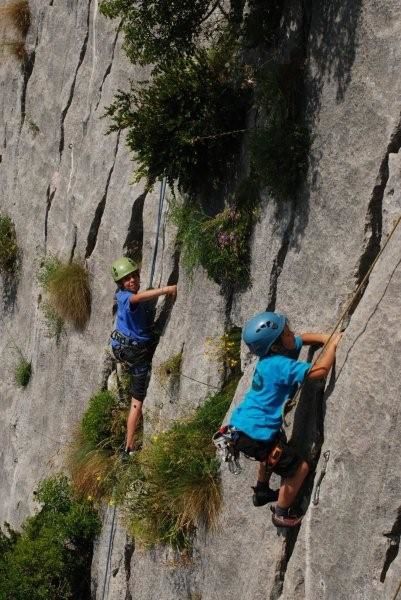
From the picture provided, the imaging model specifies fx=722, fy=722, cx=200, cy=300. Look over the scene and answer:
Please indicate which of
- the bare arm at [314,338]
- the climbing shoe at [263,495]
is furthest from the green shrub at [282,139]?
the climbing shoe at [263,495]

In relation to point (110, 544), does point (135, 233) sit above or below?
above

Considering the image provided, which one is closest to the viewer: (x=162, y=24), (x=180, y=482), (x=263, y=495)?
(x=263, y=495)

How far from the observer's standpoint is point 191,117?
24.2 feet

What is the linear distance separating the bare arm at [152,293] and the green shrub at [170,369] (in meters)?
0.74

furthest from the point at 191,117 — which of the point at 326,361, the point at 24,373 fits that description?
the point at 24,373

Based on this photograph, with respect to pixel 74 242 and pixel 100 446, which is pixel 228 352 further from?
pixel 74 242

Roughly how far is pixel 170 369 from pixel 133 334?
0.74 metres

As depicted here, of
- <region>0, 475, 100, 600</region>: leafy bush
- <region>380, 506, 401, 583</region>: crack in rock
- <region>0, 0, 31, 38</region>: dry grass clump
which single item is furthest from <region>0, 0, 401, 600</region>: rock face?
<region>0, 0, 31, 38</region>: dry grass clump

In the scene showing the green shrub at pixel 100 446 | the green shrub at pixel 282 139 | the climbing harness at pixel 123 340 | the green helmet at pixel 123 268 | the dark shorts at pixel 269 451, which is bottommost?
the green shrub at pixel 100 446

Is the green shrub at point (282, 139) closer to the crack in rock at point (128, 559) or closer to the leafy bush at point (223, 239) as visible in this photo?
the leafy bush at point (223, 239)

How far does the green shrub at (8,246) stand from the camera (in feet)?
42.3

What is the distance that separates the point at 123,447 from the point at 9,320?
191 inches

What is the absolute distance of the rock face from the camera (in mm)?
5613

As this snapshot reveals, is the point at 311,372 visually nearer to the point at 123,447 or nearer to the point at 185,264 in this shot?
the point at 185,264
